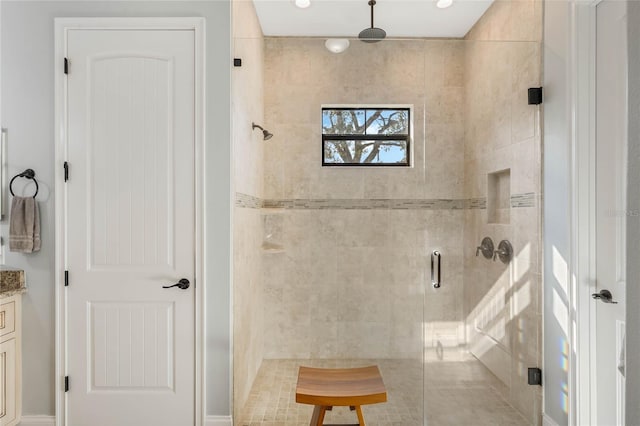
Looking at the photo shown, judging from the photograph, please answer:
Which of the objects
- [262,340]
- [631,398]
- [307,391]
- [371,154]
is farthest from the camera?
[262,340]

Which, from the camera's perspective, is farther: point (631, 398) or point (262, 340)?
point (262, 340)

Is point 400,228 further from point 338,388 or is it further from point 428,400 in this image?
point 428,400

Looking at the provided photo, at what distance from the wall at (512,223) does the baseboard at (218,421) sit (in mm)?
1449

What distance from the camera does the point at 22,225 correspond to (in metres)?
2.29

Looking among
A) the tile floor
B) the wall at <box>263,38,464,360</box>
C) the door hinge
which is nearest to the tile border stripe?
the wall at <box>263,38,464,360</box>

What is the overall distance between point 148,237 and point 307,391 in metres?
1.23

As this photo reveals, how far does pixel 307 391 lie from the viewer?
1.98m

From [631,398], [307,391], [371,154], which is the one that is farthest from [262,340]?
[631,398]

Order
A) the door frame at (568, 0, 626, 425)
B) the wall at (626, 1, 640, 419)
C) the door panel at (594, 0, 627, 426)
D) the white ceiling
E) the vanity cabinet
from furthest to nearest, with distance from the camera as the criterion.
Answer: the white ceiling, the vanity cabinet, the door frame at (568, 0, 626, 425), the door panel at (594, 0, 627, 426), the wall at (626, 1, 640, 419)

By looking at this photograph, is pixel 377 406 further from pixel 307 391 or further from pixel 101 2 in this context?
pixel 101 2

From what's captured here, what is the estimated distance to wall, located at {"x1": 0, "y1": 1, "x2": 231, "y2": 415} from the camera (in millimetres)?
2326

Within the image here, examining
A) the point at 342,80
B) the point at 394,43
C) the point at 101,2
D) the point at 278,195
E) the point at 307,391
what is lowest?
the point at 307,391

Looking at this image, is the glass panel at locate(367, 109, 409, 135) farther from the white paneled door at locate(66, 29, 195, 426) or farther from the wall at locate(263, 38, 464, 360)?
the white paneled door at locate(66, 29, 195, 426)

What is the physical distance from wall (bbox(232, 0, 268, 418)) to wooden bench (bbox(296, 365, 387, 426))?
16.1 inches
